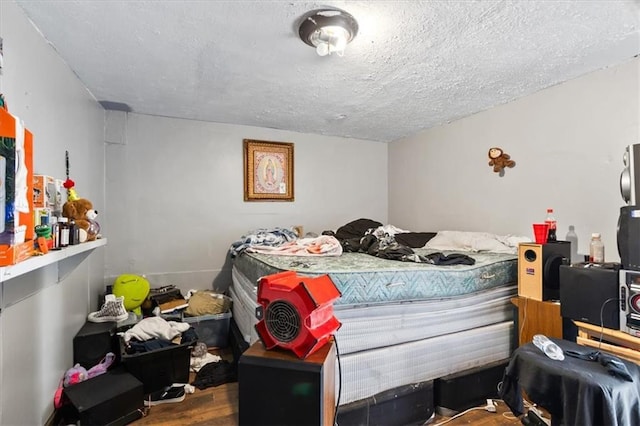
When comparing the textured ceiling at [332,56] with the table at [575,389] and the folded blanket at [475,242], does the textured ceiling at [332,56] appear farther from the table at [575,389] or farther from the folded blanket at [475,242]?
the table at [575,389]

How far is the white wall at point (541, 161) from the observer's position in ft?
7.04

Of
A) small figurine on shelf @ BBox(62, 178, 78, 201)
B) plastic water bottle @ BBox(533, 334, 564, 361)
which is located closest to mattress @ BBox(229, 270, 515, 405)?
plastic water bottle @ BBox(533, 334, 564, 361)

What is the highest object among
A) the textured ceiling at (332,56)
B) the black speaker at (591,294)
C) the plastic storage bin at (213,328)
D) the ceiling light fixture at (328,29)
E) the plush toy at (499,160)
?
the textured ceiling at (332,56)

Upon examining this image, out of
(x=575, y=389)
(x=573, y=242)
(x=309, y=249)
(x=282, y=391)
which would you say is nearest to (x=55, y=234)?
(x=282, y=391)

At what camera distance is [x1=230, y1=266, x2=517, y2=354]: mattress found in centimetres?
174

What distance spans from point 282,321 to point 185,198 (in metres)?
2.61

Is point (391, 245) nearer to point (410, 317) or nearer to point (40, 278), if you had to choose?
point (410, 317)

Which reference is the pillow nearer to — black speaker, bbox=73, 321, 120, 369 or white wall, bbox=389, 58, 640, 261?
white wall, bbox=389, 58, 640, 261

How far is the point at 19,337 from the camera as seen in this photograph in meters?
1.47

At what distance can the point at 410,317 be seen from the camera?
6.24 feet

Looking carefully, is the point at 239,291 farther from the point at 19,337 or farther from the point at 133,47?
the point at 133,47

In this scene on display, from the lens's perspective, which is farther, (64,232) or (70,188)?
(70,188)

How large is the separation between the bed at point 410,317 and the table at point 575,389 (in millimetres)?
479

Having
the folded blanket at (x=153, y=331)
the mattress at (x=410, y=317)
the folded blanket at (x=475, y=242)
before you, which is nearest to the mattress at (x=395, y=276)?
the mattress at (x=410, y=317)
